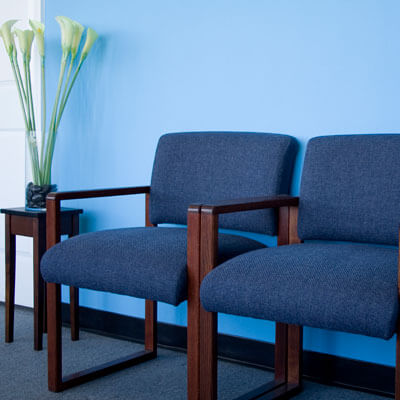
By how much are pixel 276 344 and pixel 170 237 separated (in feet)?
1.36

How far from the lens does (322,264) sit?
A: 1.18 meters

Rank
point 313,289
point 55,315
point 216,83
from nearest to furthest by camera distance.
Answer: point 313,289 < point 55,315 < point 216,83

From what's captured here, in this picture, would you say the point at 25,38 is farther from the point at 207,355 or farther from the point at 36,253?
the point at 207,355

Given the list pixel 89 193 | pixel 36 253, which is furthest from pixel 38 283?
pixel 89 193

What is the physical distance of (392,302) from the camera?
1.05 metres

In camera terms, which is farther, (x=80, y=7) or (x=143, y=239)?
(x=80, y=7)

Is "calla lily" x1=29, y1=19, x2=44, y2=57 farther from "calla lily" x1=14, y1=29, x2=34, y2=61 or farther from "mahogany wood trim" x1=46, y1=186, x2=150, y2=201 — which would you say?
"mahogany wood trim" x1=46, y1=186, x2=150, y2=201

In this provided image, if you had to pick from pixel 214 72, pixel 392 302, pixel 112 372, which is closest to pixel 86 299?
pixel 112 372

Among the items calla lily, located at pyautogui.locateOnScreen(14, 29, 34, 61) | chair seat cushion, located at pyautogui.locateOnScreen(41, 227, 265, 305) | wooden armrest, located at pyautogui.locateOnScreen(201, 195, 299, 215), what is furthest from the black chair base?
calla lily, located at pyautogui.locateOnScreen(14, 29, 34, 61)

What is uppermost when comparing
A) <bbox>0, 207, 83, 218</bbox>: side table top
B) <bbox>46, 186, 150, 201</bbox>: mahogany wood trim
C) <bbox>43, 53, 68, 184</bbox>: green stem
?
<bbox>43, 53, 68, 184</bbox>: green stem

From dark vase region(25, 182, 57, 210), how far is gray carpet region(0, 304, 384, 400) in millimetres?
431

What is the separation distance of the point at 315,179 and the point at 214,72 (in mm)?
520

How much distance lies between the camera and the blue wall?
1618 mm

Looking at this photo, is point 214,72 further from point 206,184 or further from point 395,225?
point 395,225
